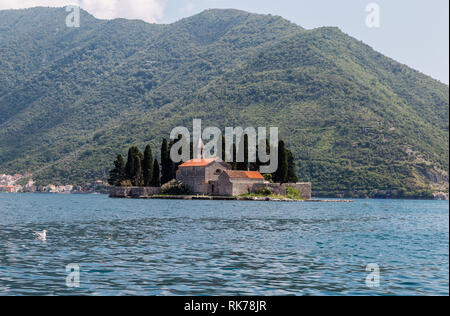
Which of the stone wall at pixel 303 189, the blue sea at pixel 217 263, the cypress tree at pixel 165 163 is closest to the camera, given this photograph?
the blue sea at pixel 217 263

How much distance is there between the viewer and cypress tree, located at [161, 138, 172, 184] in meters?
109

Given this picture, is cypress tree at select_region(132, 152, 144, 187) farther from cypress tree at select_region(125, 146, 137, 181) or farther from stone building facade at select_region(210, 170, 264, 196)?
stone building facade at select_region(210, 170, 264, 196)

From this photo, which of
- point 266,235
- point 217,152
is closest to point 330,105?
point 217,152

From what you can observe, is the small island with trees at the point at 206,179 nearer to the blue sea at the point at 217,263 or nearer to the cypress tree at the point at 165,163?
the cypress tree at the point at 165,163

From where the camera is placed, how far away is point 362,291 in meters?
18.5

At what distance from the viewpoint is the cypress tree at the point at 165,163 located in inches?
4296

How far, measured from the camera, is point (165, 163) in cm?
11106

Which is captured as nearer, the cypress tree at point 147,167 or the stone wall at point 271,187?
the stone wall at point 271,187

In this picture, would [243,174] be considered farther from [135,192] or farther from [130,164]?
[130,164]

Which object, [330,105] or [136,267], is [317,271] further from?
[330,105]

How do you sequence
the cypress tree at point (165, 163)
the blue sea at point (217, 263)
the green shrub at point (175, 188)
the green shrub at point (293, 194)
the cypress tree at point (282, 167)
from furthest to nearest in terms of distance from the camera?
the green shrub at point (175, 188), the cypress tree at point (165, 163), the green shrub at point (293, 194), the cypress tree at point (282, 167), the blue sea at point (217, 263)

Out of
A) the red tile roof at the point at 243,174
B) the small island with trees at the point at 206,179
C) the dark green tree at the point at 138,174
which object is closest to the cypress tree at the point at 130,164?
the small island with trees at the point at 206,179

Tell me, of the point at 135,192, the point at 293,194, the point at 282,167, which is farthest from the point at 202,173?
the point at 293,194

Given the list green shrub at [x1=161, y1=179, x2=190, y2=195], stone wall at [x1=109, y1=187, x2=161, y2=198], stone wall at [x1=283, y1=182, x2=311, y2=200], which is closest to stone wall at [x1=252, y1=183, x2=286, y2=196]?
A: stone wall at [x1=283, y1=182, x2=311, y2=200]
